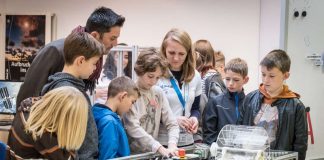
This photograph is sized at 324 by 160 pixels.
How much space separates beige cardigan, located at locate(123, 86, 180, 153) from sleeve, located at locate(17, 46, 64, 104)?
0.53 m

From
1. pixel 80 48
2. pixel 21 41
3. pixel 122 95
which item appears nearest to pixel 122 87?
pixel 122 95

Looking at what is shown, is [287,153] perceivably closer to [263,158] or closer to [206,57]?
[263,158]

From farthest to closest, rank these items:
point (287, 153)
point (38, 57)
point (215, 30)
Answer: point (215, 30), point (287, 153), point (38, 57)

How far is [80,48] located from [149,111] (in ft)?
2.18

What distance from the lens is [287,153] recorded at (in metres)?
2.28

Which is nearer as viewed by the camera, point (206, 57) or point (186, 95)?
point (186, 95)

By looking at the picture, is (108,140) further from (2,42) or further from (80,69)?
(2,42)

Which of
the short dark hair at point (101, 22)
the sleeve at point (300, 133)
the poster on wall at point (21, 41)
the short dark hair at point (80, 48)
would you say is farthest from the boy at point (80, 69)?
the poster on wall at point (21, 41)

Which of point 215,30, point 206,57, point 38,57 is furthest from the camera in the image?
point 215,30

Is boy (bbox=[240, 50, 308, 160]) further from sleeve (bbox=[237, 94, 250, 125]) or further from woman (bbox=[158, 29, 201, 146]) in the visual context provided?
woman (bbox=[158, 29, 201, 146])

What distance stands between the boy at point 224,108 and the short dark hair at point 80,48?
120cm

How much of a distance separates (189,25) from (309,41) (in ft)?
7.17

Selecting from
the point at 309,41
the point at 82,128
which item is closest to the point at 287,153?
the point at 82,128

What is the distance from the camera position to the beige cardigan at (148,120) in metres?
2.30
